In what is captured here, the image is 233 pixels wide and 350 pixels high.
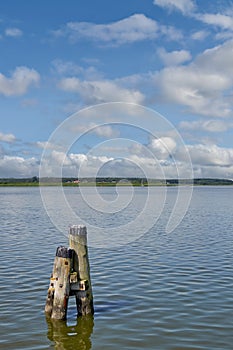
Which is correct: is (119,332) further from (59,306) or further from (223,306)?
(223,306)

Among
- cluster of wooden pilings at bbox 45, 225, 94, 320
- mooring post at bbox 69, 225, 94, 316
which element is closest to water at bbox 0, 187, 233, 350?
cluster of wooden pilings at bbox 45, 225, 94, 320

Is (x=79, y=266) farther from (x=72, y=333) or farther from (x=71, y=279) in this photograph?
(x=72, y=333)

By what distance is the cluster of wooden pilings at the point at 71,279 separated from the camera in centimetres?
1291

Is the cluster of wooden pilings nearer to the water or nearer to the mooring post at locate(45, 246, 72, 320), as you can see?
the mooring post at locate(45, 246, 72, 320)

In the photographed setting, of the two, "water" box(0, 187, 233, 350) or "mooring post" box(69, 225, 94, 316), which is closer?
"water" box(0, 187, 233, 350)

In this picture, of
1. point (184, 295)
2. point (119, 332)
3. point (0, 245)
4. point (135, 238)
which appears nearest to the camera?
point (119, 332)

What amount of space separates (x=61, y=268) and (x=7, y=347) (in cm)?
249

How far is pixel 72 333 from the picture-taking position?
41.1ft

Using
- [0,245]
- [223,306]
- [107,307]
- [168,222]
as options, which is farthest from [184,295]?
[168,222]

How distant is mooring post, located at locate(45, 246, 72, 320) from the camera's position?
12.9 m

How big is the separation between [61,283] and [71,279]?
0.36 metres

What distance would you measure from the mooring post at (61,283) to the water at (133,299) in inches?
17.3

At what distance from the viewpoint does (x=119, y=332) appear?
12500 mm

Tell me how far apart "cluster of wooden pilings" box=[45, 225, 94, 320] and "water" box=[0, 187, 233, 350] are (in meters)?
0.38
